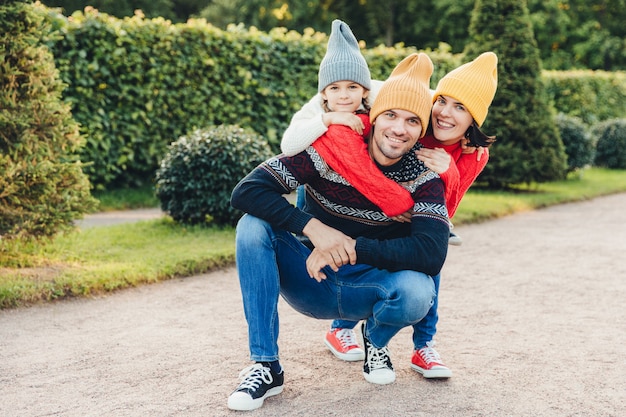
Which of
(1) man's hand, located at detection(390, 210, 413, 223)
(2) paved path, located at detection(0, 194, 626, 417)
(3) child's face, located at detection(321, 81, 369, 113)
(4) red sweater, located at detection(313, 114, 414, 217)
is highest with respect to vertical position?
(3) child's face, located at detection(321, 81, 369, 113)

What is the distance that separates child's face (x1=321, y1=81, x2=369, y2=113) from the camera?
12.8ft

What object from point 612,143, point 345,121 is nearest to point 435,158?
point 345,121

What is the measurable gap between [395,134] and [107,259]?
11.4 feet

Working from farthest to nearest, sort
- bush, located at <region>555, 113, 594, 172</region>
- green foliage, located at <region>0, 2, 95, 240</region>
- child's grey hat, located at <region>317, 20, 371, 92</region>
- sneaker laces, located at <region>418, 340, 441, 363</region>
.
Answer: bush, located at <region>555, 113, 594, 172</region> < green foliage, located at <region>0, 2, 95, 240</region> < child's grey hat, located at <region>317, 20, 371, 92</region> < sneaker laces, located at <region>418, 340, 441, 363</region>

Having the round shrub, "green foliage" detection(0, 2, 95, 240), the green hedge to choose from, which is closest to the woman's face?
"green foliage" detection(0, 2, 95, 240)

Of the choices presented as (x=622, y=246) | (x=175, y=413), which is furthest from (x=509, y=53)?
(x=175, y=413)

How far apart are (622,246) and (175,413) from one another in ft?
19.7

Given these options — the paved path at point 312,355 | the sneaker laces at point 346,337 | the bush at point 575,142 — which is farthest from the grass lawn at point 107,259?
the bush at point 575,142

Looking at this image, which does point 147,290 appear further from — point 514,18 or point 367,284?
point 514,18

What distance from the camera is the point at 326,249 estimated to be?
3232mm

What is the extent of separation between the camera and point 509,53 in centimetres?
1170

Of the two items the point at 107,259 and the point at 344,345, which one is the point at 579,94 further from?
the point at 344,345

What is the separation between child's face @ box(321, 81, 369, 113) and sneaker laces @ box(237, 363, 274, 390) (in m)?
1.47

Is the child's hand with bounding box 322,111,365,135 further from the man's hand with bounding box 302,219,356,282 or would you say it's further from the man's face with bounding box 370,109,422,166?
the man's hand with bounding box 302,219,356,282
